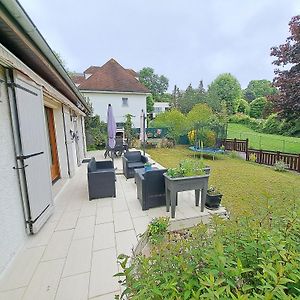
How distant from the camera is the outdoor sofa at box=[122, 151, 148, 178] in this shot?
5.89m

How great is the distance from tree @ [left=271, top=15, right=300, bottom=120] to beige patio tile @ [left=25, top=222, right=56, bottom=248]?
10.0 metres

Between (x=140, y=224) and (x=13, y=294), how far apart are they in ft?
5.85

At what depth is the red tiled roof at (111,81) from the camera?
17.9 meters

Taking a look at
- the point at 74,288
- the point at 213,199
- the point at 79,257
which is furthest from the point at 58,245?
the point at 213,199

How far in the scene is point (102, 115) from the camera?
18.1 meters

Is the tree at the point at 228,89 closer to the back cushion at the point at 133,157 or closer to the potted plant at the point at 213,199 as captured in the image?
the back cushion at the point at 133,157

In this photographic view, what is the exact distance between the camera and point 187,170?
11.3 feet

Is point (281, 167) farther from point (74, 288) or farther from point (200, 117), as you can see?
point (74, 288)

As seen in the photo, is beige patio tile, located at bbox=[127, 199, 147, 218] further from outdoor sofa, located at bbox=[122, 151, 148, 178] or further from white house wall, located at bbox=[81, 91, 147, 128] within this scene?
white house wall, located at bbox=[81, 91, 147, 128]

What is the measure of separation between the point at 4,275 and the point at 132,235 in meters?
1.59

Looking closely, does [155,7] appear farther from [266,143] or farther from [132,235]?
[266,143]

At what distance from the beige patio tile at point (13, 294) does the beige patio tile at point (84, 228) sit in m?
0.96

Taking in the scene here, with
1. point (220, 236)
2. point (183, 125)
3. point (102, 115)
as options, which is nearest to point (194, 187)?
point (220, 236)

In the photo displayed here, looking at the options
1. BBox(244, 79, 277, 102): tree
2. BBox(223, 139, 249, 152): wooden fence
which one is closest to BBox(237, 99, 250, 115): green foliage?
BBox(244, 79, 277, 102): tree
